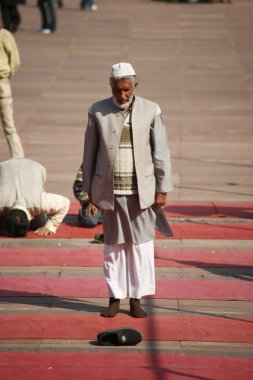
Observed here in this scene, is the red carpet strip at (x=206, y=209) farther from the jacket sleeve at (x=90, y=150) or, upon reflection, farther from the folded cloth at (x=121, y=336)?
the folded cloth at (x=121, y=336)

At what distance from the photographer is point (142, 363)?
7.16m

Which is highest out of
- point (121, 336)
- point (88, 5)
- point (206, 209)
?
point (121, 336)

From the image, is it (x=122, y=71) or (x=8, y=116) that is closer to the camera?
(x=122, y=71)

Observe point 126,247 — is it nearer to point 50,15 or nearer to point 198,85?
point 198,85

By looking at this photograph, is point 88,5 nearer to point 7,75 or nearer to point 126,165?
point 7,75

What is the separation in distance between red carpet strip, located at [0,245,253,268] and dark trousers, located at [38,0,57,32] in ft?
56.8

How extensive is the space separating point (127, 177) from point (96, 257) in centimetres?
226

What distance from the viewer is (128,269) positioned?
798 centimetres

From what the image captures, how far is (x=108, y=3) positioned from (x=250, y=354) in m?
27.6

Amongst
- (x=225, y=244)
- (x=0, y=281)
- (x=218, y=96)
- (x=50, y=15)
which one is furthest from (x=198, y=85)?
(x=0, y=281)

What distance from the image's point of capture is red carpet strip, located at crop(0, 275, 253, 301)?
8711 millimetres

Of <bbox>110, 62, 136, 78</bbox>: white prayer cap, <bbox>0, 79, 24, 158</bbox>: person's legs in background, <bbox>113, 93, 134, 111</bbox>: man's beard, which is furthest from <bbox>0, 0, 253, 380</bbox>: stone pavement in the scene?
<bbox>110, 62, 136, 78</bbox>: white prayer cap

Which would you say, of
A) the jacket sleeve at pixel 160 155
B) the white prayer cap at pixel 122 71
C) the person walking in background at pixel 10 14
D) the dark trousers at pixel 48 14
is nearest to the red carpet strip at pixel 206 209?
the jacket sleeve at pixel 160 155

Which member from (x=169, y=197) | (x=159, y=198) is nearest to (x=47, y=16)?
(x=169, y=197)
